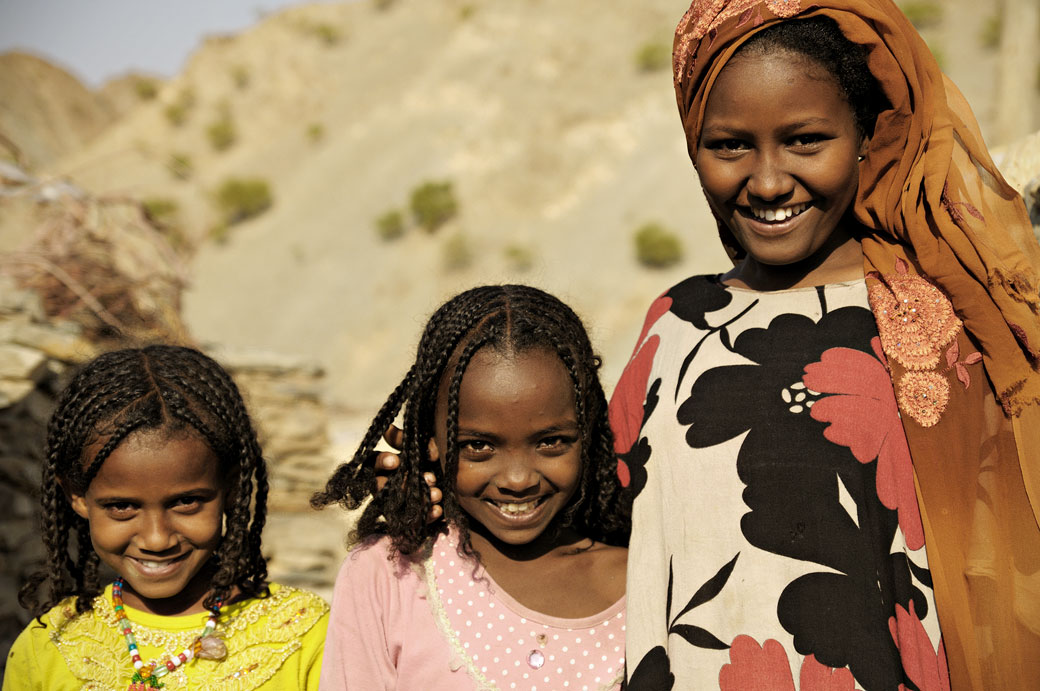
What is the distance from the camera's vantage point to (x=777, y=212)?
168 centimetres

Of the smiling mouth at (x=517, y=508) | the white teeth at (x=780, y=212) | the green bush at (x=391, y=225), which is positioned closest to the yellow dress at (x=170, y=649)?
the smiling mouth at (x=517, y=508)

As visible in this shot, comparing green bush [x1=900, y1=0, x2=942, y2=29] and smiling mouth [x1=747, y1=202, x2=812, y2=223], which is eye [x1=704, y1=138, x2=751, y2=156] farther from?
green bush [x1=900, y1=0, x2=942, y2=29]

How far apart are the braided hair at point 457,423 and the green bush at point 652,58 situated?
25.5 metres

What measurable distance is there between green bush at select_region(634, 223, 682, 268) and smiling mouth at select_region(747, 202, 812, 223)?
18681mm

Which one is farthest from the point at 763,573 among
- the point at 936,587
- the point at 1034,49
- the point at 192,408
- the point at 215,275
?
the point at 215,275

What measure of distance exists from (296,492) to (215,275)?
2177 centimetres

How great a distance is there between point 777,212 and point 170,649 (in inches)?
63.7

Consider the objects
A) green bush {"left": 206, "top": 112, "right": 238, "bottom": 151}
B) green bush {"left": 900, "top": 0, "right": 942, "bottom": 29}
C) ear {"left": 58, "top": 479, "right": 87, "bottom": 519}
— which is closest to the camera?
ear {"left": 58, "top": 479, "right": 87, "bottom": 519}

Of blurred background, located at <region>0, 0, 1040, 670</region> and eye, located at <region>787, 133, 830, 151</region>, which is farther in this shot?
blurred background, located at <region>0, 0, 1040, 670</region>

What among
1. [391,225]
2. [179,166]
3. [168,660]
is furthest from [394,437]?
[391,225]

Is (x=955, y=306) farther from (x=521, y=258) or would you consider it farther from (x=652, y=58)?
(x=652, y=58)

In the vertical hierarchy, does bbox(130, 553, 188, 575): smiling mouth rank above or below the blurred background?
below

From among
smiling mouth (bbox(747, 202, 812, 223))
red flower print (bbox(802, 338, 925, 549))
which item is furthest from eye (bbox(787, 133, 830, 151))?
red flower print (bbox(802, 338, 925, 549))

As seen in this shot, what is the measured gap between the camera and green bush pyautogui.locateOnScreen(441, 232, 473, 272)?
23.1 metres
